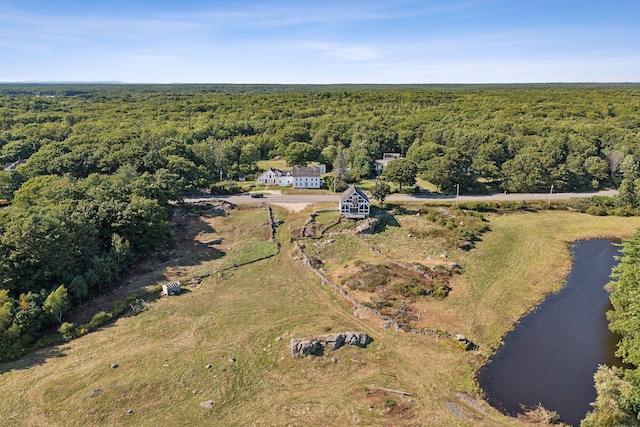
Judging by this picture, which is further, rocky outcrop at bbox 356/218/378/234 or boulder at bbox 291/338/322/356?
rocky outcrop at bbox 356/218/378/234

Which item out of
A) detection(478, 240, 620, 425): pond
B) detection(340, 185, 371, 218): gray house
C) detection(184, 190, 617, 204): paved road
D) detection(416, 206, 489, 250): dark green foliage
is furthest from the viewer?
detection(184, 190, 617, 204): paved road

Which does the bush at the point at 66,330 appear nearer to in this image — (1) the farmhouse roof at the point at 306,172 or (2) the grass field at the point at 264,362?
(2) the grass field at the point at 264,362

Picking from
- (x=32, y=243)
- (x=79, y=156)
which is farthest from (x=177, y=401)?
(x=79, y=156)

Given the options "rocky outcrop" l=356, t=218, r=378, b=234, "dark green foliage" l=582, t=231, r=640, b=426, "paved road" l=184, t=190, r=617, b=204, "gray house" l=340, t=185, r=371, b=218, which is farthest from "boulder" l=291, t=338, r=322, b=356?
"paved road" l=184, t=190, r=617, b=204

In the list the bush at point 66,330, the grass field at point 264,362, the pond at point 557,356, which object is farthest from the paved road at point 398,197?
the bush at point 66,330

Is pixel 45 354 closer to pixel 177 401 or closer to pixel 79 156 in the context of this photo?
pixel 177 401

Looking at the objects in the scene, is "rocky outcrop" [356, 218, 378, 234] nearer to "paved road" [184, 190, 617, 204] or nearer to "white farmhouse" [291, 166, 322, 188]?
"paved road" [184, 190, 617, 204]
